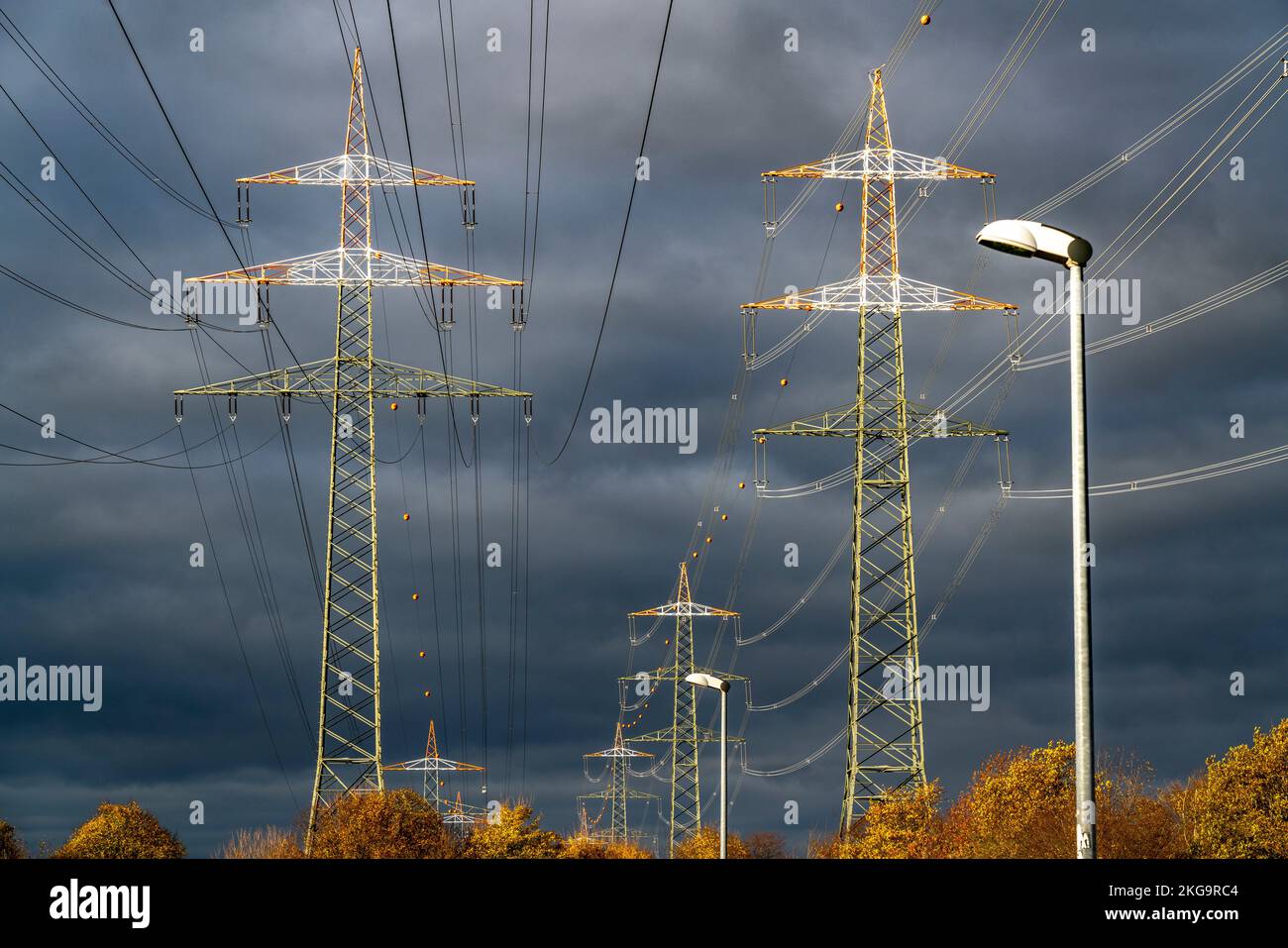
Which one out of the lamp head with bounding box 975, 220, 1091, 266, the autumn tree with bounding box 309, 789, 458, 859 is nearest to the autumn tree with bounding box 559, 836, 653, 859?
the autumn tree with bounding box 309, 789, 458, 859

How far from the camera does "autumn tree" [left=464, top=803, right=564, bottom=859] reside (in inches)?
3999

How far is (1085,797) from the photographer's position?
21172mm

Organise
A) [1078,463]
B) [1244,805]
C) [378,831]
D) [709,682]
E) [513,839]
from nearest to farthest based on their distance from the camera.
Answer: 1. [1078,463]
2. [709,682]
3. [1244,805]
4. [378,831]
5. [513,839]

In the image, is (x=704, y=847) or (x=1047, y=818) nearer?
(x=1047, y=818)

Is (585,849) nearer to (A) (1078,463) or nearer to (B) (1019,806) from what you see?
(B) (1019,806)

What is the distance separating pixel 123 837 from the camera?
107 metres

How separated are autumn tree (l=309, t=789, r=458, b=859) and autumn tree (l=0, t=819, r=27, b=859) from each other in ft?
102

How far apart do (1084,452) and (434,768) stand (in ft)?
346

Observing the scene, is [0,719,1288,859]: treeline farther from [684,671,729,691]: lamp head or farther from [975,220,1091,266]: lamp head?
[975,220,1091,266]: lamp head

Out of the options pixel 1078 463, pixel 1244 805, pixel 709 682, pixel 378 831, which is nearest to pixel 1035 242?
pixel 1078 463

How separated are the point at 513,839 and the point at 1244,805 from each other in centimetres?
4719

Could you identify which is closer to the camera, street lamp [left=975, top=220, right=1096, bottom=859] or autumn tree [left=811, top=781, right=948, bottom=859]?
street lamp [left=975, top=220, right=1096, bottom=859]
